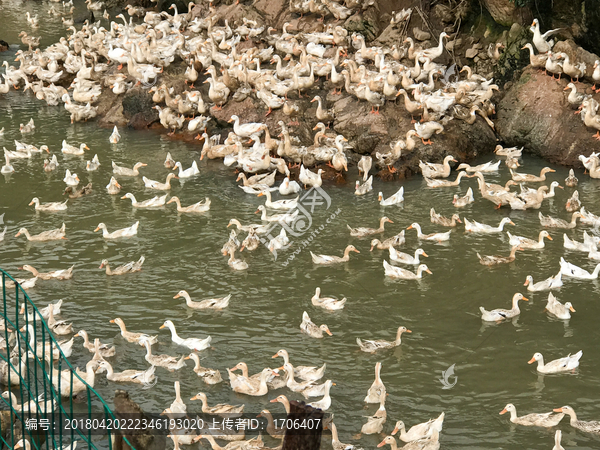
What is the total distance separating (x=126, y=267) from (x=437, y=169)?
7424 millimetres

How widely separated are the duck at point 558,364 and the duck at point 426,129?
806cm

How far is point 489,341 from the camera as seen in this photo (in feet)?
37.4

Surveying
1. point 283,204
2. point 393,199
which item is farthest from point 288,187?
point 393,199

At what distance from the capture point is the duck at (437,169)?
1702 centimetres

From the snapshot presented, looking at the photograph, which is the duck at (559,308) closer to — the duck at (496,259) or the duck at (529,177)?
the duck at (496,259)

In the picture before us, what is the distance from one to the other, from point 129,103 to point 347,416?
1383 centimetres

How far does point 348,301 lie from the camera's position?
41.1ft

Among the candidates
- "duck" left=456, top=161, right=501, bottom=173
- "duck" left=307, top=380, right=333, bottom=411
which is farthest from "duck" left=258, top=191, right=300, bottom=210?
"duck" left=307, top=380, right=333, bottom=411

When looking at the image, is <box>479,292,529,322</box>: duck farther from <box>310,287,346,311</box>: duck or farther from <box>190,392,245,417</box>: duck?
<box>190,392,245,417</box>: duck

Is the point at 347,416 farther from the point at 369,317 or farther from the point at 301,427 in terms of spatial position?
the point at 301,427

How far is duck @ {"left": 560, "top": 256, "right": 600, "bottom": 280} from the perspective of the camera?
43.0 ft

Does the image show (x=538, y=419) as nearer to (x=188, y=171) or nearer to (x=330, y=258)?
(x=330, y=258)

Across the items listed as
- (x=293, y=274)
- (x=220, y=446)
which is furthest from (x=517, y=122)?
(x=220, y=446)

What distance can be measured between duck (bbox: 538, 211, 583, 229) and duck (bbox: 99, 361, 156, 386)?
8339mm
